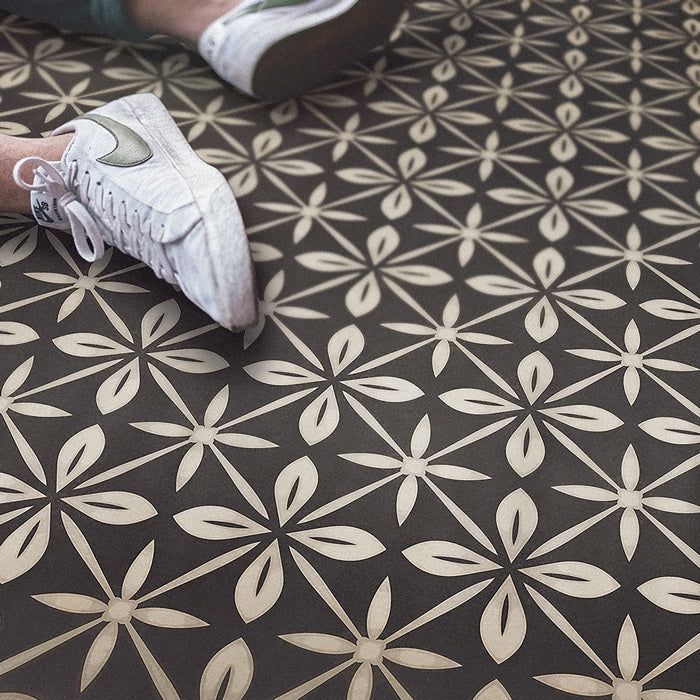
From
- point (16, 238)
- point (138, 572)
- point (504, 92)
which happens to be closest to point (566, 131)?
point (504, 92)

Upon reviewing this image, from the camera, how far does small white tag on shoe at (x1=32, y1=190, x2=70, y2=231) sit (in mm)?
940

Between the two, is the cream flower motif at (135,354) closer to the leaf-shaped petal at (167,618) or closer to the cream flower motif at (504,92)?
the leaf-shaped petal at (167,618)

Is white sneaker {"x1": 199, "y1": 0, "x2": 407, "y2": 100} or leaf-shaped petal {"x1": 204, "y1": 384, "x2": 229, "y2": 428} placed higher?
white sneaker {"x1": 199, "y1": 0, "x2": 407, "y2": 100}

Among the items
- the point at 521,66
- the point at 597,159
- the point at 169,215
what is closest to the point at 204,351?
the point at 169,215

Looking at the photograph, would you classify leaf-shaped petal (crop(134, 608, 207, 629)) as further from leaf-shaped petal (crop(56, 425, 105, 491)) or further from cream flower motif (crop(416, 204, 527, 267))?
cream flower motif (crop(416, 204, 527, 267))

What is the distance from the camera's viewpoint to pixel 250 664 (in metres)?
0.65

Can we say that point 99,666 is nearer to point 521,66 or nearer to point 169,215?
point 169,215

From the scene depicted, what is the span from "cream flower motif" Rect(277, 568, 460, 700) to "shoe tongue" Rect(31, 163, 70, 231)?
1.86 ft

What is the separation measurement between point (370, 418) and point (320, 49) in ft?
2.07

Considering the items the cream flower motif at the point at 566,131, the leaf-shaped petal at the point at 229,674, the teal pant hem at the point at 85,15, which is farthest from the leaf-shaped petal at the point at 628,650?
the teal pant hem at the point at 85,15

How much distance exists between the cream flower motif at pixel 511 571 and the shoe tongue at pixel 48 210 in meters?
0.57

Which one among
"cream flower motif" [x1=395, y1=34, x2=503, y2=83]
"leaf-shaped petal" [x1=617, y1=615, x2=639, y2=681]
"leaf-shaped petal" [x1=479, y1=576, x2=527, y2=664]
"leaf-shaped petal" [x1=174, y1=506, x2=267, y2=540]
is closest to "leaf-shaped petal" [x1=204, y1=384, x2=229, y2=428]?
"leaf-shaped petal" [x1=174, y1=506, x2=267, y2=540]

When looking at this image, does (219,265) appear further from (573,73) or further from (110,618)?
(573,73)

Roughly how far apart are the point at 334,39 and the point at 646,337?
0.63 m
